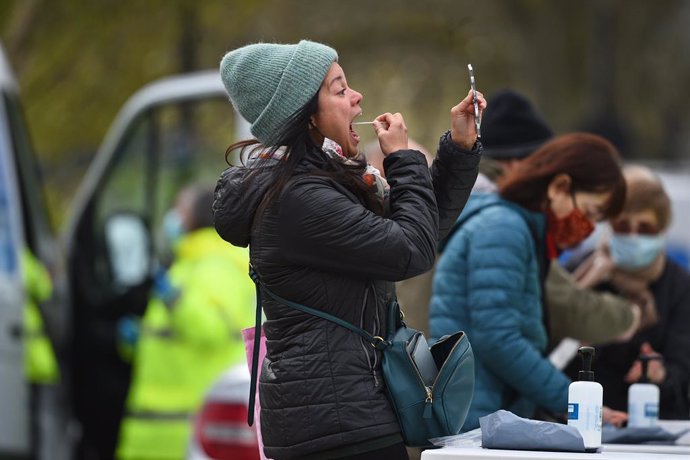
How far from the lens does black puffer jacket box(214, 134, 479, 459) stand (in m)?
3.80

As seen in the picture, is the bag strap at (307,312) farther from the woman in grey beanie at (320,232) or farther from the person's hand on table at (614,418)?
the person's hand on table at (614,418)

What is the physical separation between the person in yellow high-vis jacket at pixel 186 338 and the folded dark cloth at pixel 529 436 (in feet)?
12.2

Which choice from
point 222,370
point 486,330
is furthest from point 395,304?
point 222,370

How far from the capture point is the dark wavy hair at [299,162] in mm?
3879

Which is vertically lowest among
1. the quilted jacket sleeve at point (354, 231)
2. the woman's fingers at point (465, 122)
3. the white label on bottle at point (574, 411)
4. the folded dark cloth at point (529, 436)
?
the folded dark cloth at point (529, 436)

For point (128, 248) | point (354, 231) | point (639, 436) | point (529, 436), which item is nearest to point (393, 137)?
point (354, 231)

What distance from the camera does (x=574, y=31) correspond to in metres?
22.2

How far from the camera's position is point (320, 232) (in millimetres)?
3803

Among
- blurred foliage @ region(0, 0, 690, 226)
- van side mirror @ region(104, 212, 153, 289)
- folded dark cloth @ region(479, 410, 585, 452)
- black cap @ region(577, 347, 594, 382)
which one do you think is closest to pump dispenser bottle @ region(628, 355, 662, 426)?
black cap @ region(577, 347, 594, 382)

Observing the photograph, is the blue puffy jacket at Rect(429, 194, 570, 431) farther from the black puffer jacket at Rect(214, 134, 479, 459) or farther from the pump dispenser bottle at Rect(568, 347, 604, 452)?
the black puffer jacket at Rect(214, 134, 479, 459)

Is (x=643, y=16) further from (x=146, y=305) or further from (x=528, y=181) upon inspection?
(x=528, y=181)

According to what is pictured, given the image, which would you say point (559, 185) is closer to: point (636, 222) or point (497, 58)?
point (636, 222)

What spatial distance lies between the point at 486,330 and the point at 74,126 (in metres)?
10.5

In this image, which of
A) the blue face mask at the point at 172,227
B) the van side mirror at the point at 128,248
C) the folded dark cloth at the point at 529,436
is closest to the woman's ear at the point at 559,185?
the folded dark cloth at the point at 529,436
